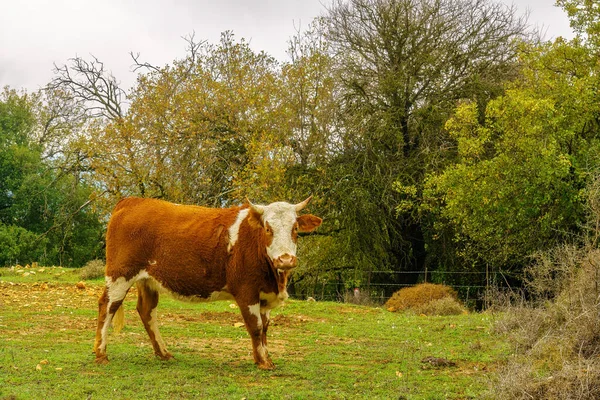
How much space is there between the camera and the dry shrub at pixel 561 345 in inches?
267

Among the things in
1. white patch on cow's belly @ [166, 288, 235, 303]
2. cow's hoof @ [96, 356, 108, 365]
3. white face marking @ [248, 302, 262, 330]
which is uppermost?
white patch on cow's belly @ [166, 288, 235, 303]

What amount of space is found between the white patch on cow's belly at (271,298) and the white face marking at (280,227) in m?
0.76

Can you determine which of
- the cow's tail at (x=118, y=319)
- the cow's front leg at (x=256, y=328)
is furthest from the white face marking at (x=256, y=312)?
the cow's tail at (x=118, y=319)

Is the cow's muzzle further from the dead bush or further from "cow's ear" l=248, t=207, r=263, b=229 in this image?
the dead bush

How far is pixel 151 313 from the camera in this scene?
10.1 metres

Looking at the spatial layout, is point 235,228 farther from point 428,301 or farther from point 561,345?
point 428,301

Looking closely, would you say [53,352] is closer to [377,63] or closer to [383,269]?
[383,269]

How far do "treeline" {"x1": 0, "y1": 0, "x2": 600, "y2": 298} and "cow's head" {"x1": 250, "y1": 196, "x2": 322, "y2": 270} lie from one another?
1210cm

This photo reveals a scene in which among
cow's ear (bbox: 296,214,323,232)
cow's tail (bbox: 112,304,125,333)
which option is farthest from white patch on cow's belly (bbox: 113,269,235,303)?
cow's ear (bbox: 296,214,323,232)

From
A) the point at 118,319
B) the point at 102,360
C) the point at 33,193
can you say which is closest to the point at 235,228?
the point at 118,319

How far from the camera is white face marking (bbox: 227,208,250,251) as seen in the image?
32.0 ft

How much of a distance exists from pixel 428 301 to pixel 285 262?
11.4 metres

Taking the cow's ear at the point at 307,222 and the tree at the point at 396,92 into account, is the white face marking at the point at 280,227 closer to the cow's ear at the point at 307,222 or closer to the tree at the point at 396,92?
the cow's ear at the point at 307,222

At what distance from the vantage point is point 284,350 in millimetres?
11445
